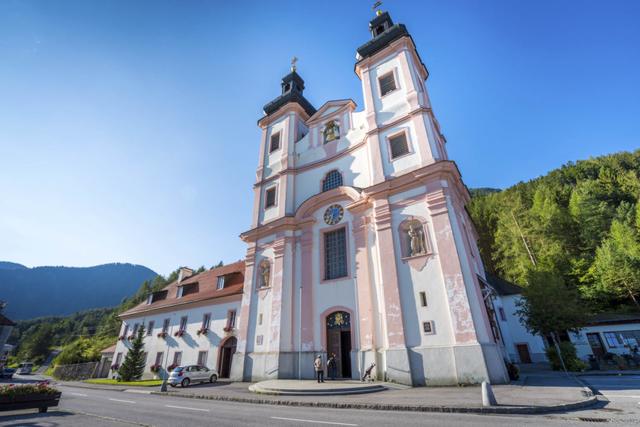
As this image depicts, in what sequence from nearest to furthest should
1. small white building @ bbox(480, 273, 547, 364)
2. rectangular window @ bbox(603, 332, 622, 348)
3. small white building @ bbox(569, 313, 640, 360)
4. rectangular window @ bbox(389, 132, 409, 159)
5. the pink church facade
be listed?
the pink church facade < rectangular window @ bbox(389, 132, 409, 159) < small white building @ bbox(569, 313, 640, 360) < rectangular window @ bbox(603, 332, 622, 348) < small white building @ bbox(480, 273, 547, 364)

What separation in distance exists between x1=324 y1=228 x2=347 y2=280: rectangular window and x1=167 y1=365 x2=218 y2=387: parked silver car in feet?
34.2

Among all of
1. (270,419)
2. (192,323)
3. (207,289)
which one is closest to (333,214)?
(270,419)

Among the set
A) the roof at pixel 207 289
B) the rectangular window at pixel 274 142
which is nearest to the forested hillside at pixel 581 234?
the rectangular window at pixel 274 142

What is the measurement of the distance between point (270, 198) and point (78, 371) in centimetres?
3679

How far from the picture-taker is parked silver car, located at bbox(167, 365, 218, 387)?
18.5m

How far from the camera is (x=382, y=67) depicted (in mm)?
22469

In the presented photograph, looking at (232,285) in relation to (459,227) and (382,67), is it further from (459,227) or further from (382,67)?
(382,67)

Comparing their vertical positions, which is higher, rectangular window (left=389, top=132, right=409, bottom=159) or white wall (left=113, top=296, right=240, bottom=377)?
rectangular window (left=389, top=132, right=409, bottom=159)

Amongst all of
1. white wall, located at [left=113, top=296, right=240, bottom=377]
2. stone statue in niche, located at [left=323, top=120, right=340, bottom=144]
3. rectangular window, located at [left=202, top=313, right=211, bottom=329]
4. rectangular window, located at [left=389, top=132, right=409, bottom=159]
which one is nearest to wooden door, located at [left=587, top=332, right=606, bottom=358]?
rectangular window, located at [left=389, top=132, right=409, bottom=159]

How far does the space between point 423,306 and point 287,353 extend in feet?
27.8

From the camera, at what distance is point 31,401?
34.1 feet

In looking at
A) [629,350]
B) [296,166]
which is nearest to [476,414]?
[296,166]

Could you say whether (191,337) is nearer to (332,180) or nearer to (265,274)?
(265,274)

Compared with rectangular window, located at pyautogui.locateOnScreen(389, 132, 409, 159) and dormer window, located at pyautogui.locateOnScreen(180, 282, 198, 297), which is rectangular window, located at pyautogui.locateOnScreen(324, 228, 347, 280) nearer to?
rectangular window, located at pyautogui.locateOnScreen(389, 132, 409, 159)
